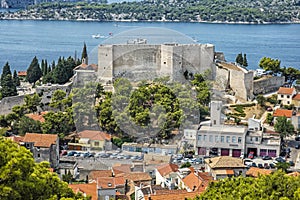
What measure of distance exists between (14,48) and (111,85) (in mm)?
26349

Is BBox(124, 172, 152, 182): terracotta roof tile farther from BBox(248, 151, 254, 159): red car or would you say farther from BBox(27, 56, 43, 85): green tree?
BBox(27, 56, 43, 85): green tree

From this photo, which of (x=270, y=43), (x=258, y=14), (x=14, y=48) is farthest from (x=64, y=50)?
(x=258, y=14)

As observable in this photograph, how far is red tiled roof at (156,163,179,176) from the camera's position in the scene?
1297cm

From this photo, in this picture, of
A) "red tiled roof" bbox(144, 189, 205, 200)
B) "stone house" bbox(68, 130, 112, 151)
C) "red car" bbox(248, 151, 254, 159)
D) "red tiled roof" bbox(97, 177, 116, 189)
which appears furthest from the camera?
"stone house" bbox(68, 130, 112, 151)

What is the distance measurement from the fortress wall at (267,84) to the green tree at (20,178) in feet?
49.1

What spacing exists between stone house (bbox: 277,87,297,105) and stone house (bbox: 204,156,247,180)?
645cm

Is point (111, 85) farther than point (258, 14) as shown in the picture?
No

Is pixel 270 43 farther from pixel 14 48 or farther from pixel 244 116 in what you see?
pixel 244 116

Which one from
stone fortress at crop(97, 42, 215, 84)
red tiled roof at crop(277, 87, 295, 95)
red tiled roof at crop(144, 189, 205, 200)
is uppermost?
stone fortress at crop(97, 42, 215, 84)

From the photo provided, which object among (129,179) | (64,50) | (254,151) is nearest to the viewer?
(129,179)

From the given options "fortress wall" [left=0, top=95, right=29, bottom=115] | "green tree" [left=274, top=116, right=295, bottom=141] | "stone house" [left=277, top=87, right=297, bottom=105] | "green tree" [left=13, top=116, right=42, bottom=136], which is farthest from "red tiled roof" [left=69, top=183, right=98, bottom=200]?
"stone house" [left=277, top=87, right=297, bottom=105]

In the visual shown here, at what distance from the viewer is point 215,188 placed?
26.3 ft

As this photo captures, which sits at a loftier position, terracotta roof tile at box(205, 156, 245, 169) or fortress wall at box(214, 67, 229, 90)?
fortress wall at box(214, 67, 229, 90)

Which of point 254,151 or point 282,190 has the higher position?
point 282,190
